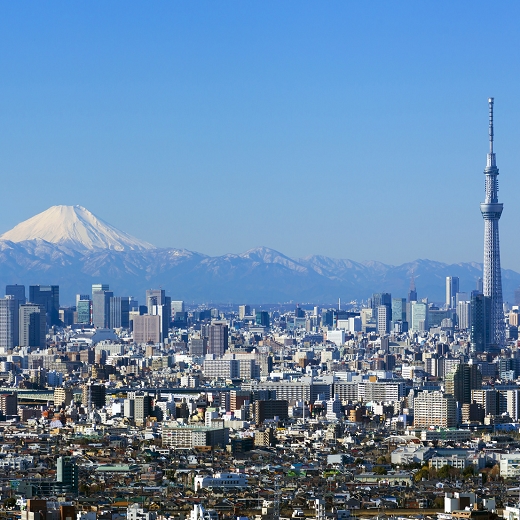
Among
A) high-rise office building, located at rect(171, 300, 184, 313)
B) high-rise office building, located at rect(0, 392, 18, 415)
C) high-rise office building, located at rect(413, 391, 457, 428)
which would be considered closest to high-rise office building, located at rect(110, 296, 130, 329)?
high-rise office building, located at rect(171, 300, 184, 313)

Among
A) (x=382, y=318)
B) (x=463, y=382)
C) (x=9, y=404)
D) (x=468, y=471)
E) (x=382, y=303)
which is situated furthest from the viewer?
(x=382, y=303)

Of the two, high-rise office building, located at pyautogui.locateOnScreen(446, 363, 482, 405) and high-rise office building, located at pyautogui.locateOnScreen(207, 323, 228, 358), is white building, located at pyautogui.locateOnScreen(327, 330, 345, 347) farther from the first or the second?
high-rise office building, located at pyautogui.locateOnScreen(446, 363, 482, 405)

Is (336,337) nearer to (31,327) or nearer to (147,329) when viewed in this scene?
(147,329)

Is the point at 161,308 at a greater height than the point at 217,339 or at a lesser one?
greater

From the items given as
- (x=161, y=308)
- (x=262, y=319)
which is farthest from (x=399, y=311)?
(x=161, y=308)

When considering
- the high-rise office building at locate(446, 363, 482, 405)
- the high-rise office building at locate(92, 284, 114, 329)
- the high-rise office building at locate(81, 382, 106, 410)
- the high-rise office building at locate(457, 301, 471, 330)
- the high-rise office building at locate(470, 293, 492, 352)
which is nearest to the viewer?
the high-rise office building at locate(446, 363, 482, 405)

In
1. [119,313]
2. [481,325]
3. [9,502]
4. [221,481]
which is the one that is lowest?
[9,502]
